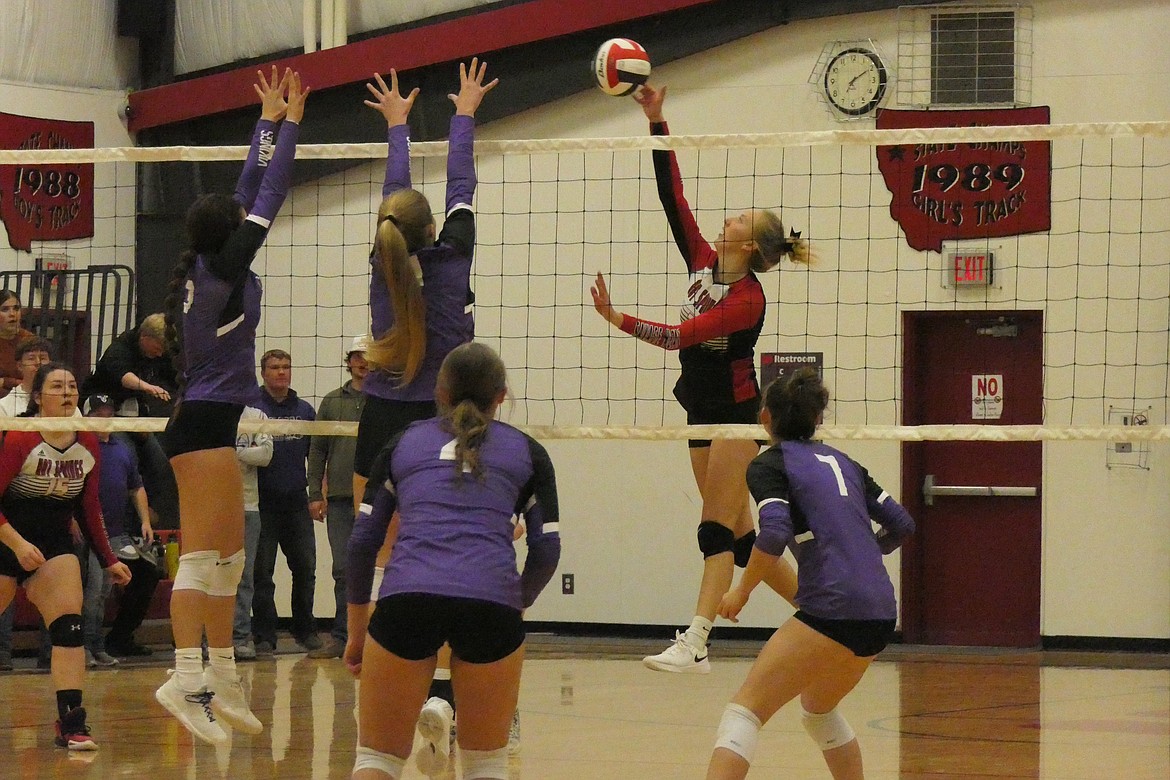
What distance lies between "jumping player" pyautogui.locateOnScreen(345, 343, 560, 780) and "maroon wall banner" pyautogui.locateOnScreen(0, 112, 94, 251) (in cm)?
841

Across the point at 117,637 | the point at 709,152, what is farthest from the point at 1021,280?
the point at 117,637

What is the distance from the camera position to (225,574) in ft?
18.3

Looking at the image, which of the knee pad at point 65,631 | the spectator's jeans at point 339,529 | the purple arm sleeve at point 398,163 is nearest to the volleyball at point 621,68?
the purple arm sleeve at point 398,163

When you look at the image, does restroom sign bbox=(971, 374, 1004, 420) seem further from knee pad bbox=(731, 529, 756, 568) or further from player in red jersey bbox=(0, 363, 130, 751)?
player in red jersey bbox=(0, 363, 130, 751)

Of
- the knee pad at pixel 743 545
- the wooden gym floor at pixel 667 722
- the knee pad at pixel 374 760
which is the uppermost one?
the knee pad at pixel 743 545

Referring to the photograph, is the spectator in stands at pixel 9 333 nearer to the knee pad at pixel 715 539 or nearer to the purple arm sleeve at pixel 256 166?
the purple arm sleeve at pixel 256 166

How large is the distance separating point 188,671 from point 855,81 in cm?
719

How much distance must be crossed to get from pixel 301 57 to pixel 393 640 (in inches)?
348

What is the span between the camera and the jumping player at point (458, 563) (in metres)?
3.86

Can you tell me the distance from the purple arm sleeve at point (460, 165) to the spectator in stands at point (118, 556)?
4.66 m

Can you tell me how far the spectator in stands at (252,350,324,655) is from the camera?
402 inches

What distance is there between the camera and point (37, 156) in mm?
6629

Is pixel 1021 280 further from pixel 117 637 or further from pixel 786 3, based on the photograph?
pixel 117 637

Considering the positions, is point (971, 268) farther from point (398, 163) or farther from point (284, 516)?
point (398, 163)
